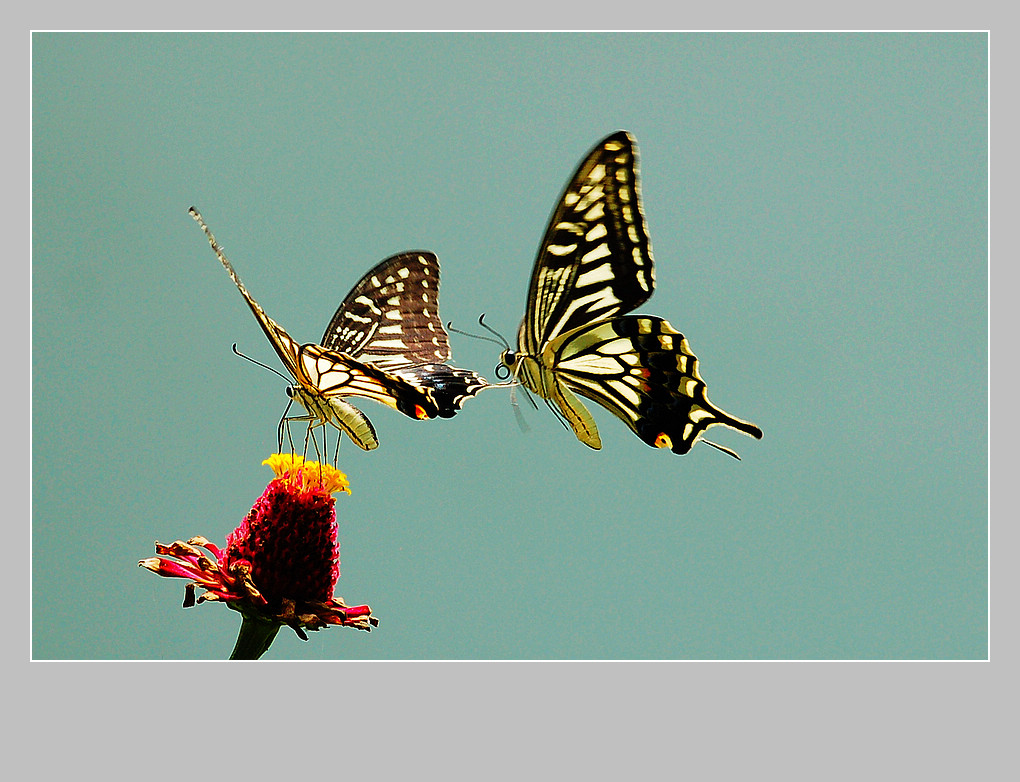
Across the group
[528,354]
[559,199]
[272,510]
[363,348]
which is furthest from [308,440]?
[559,199]

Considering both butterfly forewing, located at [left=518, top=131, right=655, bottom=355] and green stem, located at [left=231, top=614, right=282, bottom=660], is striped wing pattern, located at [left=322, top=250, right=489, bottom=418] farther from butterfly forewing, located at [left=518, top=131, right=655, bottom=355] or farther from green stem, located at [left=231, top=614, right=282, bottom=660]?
green stem, located at [left=231, top=614, right=282, bottom=660]

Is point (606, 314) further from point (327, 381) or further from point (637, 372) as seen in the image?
point (327, 381)

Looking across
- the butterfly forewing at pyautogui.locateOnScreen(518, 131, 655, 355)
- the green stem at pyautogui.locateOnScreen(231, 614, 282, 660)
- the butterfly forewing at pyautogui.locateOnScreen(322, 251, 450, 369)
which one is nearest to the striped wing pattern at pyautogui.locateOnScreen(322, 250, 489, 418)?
the butterfly forewing at pyautogui.locateOnScreen(322, 251, 450, 369)

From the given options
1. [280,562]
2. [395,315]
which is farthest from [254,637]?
[395,315]

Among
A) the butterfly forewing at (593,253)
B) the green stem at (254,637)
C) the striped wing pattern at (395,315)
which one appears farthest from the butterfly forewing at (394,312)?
the green stem at (254,637)

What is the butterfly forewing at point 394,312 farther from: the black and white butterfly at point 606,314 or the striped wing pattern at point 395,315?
the black and white butterfly at point 606,314
